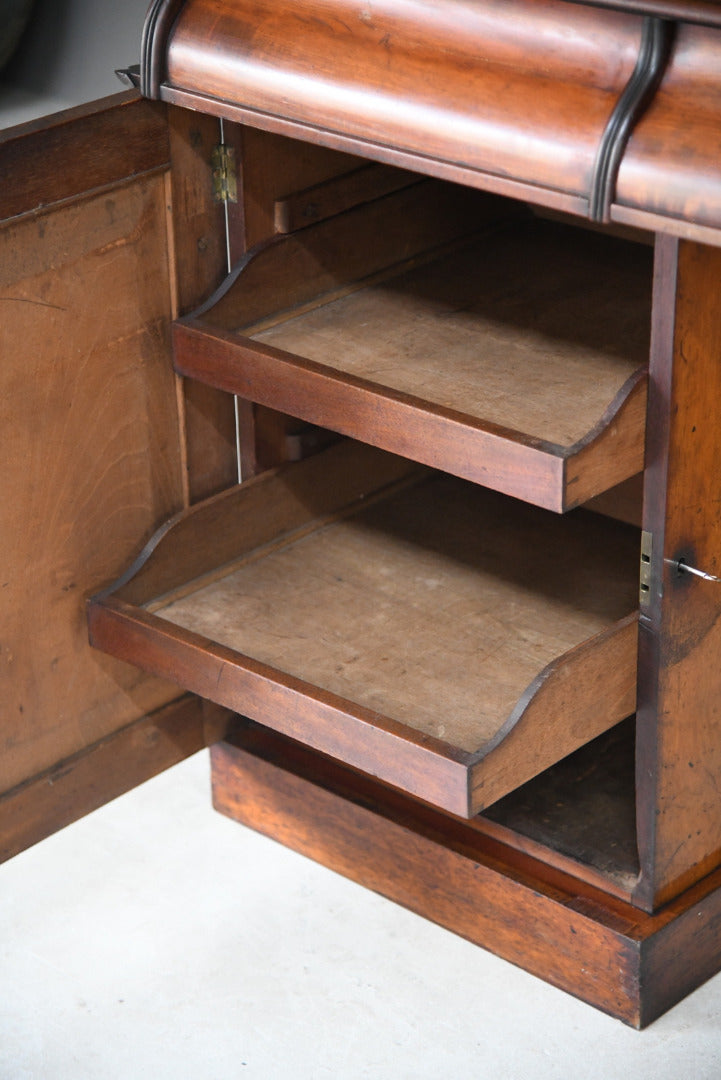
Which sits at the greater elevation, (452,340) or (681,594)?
(452,340)

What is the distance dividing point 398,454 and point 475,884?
19.5 inches

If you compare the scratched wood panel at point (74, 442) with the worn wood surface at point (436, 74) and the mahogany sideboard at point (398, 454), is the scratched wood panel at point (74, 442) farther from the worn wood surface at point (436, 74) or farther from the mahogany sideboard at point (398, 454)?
the worn wood surface at point (436, 74)

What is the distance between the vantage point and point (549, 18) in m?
1.46

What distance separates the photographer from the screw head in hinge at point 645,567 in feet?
5.29

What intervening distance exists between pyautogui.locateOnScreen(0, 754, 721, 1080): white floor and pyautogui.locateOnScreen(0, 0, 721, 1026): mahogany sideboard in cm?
5

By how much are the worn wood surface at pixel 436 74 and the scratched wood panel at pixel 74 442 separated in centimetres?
18

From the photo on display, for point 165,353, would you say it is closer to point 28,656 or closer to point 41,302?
point 41,302

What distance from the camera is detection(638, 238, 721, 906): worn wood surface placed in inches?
59.3

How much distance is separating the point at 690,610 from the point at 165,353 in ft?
2.12

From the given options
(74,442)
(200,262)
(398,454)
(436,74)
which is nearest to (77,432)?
(74,442)

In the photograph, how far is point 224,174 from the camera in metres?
1.85

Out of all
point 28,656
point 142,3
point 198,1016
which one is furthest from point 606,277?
point 198,1016

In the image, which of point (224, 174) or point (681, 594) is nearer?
point (681, 594)

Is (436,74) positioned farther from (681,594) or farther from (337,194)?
(681,594)
